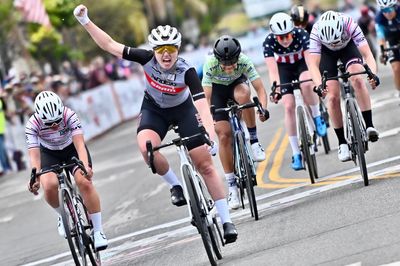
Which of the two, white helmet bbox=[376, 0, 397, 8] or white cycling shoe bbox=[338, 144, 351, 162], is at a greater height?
white helmet bbox=[376, 0, 397, 8]

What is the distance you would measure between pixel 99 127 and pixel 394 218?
26.2 m

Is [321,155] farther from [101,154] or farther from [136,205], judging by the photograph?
[101,154]

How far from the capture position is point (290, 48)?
1616 centimetres

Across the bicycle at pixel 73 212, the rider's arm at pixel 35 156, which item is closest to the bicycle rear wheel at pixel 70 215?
the bicycle at pixel 73 212

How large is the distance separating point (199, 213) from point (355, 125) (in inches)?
133

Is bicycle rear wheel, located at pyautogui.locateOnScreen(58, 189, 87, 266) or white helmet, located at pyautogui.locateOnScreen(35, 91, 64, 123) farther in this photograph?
white helmet, located at pyautogui.locateOnScreen(35, 91, 64, 123)

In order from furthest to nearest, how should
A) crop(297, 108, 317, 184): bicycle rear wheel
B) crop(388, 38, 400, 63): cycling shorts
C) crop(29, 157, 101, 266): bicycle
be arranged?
crop(388, 38, 400, 63): cycling shorts
crop(297, 108, 317, 184): bicycle rear wheel
crop(29, 157, 101, 266): bicycle

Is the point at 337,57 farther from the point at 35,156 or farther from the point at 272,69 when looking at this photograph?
the point at 35,156

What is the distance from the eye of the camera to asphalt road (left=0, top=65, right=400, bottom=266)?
428 inches

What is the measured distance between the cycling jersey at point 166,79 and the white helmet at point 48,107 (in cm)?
Answer: 98

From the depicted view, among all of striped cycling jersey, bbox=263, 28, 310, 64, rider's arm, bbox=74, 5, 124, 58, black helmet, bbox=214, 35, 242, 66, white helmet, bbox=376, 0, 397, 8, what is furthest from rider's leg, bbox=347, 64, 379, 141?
white helmet, bbox=376, 0, 397, 8

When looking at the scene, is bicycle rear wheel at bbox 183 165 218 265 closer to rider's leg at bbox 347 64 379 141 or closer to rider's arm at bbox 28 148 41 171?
rider's arm at bbox 28 148 41 171

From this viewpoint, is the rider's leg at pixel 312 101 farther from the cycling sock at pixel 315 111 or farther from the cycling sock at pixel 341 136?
the cycling sock at pixel 341 136

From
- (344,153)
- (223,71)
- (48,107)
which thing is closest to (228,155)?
(223,71)
